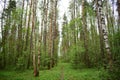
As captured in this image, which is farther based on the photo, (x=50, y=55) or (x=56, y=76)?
(x=50, y=55)

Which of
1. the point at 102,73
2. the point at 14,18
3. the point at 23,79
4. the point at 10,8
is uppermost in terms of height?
the point at 10,8

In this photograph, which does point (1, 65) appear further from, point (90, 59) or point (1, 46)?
point (90, 59)

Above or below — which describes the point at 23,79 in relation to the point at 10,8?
below

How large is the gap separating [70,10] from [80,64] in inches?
892

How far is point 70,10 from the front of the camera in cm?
4184

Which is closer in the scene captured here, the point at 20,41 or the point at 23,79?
the point at 23,79

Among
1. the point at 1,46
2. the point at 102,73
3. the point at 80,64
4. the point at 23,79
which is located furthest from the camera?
the point at 1,46

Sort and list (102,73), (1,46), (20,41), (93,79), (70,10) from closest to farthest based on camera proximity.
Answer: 1. (102,73)
2. (93,79)
3. (1,46)
4. (20,41)
5. (70,10)

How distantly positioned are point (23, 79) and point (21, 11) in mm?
18112

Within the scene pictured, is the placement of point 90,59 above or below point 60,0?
below

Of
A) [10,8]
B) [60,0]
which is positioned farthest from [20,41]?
[60,0]

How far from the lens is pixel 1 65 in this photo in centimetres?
2336

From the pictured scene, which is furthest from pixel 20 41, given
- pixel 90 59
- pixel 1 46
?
pixel 90 59

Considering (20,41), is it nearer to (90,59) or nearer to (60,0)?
(60,0)
